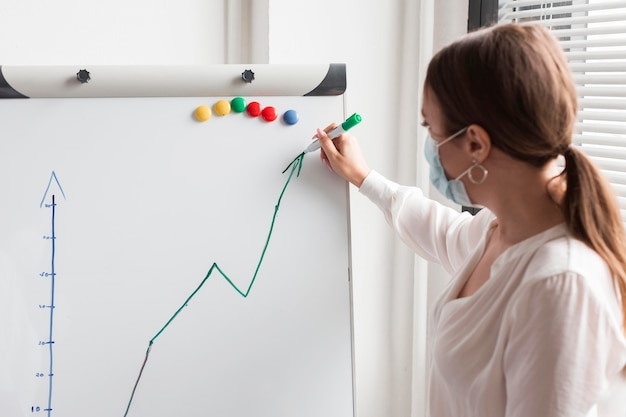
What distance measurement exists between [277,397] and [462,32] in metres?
1.01

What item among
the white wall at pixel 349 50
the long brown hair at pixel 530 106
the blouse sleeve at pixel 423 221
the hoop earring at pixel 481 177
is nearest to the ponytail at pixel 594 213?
the long brown hair at pixel 530 106

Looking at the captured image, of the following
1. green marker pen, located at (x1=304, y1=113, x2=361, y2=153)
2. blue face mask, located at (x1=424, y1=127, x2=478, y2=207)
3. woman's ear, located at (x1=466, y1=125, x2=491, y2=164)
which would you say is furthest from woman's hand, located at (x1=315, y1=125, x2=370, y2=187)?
woman's ear, located at (x1=466, y1=125, x2=491, y2=164)

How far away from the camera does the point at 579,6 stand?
5.18 ft

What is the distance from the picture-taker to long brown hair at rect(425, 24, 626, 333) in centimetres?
97

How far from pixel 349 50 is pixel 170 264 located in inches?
30.7

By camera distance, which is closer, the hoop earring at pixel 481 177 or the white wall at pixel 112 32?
the hoop earring at pixel 481 177

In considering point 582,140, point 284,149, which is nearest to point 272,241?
point 284,149

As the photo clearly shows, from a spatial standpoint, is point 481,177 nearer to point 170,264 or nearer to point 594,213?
point 594,213

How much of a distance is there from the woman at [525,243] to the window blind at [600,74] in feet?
1.84

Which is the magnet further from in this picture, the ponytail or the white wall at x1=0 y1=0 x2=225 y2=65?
the ponytail

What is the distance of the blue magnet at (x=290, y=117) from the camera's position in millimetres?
1309

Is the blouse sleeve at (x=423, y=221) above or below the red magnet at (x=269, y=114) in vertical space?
below

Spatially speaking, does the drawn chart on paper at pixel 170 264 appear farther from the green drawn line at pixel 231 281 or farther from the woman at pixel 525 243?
the woman at pixel 525 243

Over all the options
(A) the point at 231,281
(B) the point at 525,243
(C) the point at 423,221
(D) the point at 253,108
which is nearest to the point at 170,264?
(A) the point at 231,281
